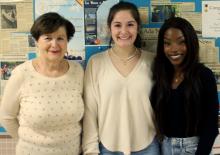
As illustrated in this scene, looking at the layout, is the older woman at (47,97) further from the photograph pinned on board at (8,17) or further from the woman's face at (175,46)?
the woman's face at (175,46)

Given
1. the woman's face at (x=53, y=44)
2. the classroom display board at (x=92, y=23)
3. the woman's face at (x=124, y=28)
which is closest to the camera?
the woman's face at (x=53, y=44)

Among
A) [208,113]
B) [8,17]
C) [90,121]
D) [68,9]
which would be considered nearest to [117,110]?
[90,121]

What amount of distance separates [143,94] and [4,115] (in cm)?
81

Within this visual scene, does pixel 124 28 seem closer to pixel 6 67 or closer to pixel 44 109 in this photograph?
pixel 44 109

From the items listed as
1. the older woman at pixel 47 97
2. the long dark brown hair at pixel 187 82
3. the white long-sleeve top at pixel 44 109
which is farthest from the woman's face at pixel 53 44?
the long dark brown hair at pixel 187 82

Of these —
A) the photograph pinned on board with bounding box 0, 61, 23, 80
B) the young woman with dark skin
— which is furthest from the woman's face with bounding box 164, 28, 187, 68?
the photograph pinned on board with bounding box 0, 61, 23, 80

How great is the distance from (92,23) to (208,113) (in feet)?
2.94

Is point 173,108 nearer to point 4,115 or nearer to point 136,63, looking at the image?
point 136,63

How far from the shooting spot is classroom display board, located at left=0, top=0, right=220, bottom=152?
193 cm

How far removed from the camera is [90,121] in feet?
5.84

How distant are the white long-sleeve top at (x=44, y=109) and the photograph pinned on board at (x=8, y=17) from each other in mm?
431

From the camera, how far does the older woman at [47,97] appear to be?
5.29 ft

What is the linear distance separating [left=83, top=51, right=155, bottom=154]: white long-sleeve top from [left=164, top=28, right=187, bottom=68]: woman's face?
0.59 ft

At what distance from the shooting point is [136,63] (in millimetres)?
1815
